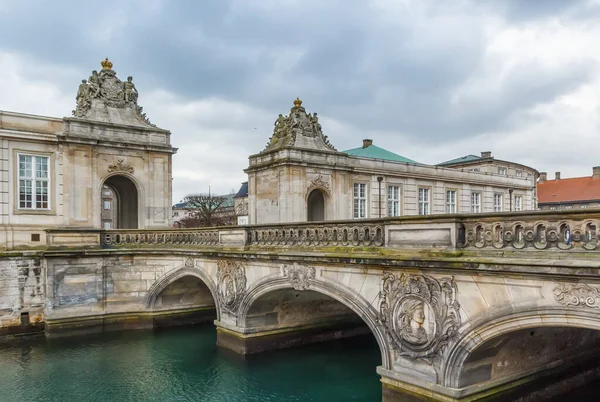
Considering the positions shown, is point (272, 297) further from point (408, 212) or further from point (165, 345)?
point (408, 212)

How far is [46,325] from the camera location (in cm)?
1873

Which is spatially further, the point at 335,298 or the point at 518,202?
the point at 518,202

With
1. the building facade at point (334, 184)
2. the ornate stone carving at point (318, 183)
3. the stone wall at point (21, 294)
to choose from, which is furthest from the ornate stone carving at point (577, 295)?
the stone wall at point (21, 294)

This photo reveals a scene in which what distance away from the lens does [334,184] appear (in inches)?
916

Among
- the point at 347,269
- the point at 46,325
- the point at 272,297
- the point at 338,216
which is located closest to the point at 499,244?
the point at 347,269

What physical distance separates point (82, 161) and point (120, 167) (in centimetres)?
154

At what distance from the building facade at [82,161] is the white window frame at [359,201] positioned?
339 inches

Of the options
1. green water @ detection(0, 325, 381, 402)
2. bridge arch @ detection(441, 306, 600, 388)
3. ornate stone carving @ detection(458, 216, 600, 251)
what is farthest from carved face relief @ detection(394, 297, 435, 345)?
green water @ detection(0, 325, 381, 402)

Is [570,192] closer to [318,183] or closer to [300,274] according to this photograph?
[318,183]

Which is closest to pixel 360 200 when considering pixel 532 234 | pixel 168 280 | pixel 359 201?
pixel 359 201

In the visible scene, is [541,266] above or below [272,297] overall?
above

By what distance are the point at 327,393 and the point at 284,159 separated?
10521 millimetres

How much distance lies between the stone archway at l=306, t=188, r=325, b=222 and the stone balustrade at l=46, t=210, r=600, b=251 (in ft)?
28.5

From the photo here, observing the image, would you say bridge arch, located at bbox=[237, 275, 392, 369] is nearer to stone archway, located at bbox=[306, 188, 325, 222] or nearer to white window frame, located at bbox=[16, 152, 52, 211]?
stone archway, located at bbox=[306, 188, 325, 222]
